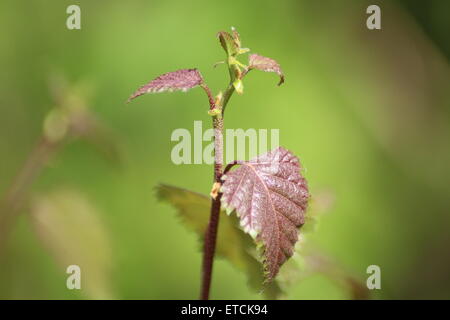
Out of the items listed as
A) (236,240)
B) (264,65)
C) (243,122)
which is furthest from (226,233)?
(243,122)

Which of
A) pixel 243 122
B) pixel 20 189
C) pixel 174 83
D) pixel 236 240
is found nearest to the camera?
pixel 174 83

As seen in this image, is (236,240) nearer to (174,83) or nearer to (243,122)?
(174,83)

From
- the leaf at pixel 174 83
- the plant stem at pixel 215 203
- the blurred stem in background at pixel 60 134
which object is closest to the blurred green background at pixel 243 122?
the blurred stem in background at pixel 60 134

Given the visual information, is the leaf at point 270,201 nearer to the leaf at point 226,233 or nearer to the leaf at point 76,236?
the leaf at point 226,233

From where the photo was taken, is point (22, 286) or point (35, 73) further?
point (35, 73)

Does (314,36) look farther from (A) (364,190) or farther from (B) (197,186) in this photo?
(B) (197,186)
